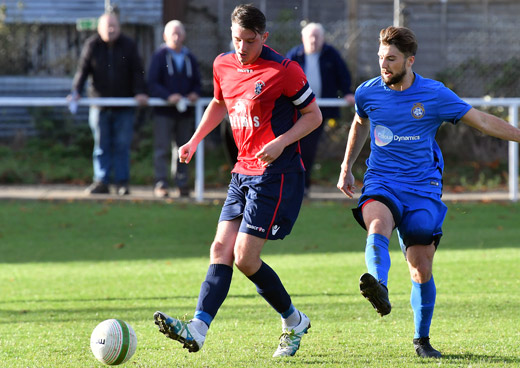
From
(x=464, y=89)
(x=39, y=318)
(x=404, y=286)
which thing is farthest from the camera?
(x=464, y=89)

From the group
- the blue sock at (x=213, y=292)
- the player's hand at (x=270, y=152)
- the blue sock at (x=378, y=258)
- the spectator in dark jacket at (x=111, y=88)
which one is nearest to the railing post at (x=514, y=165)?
the spectator in dark jacket at (x=111, y=88)

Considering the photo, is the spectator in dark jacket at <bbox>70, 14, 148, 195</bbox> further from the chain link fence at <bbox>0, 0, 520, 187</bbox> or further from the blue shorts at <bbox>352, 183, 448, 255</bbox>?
the blue shorts at <bbox>352, 183, 448, 255</bbox>

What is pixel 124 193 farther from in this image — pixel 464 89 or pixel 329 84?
pixel 464 89

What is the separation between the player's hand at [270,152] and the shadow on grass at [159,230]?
4.58m

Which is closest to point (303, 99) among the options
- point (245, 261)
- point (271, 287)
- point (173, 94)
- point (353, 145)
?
point (353, 145)

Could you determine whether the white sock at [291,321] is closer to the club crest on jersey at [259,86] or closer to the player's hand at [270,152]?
the player's hand at [270,152]

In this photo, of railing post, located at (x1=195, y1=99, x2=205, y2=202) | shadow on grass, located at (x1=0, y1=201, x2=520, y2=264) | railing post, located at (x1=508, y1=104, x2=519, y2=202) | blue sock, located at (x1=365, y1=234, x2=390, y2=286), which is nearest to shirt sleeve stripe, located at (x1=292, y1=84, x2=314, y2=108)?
blue sock, located at (x1=365, y1=234, x2=390, y2=286)

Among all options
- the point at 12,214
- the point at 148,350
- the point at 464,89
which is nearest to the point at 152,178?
the point at 12,214

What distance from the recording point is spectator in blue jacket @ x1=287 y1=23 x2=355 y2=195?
39.0 feet

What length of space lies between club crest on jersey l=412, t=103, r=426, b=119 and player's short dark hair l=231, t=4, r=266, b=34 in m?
1.03

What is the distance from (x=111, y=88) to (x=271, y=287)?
8042mm

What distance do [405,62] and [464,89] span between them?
42.7 ft

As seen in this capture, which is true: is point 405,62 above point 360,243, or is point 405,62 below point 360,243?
above

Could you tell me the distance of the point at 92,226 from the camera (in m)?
11.5
